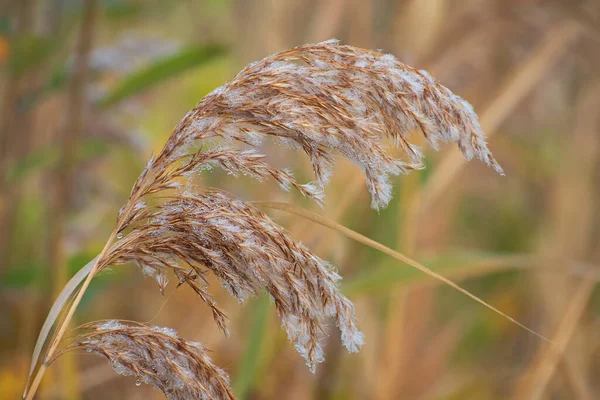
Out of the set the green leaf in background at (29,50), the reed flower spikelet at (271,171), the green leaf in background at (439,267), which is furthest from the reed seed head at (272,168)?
the green leaf in background at (29,50)

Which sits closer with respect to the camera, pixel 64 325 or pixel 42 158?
pixel 64 325

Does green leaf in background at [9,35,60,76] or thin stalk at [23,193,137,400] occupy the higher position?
thin stalk at [23,193,137,400]

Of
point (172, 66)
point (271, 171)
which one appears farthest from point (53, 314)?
point (172, 66)

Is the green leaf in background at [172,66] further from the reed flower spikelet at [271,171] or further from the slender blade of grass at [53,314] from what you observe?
the slender blade of grass at [53,314]

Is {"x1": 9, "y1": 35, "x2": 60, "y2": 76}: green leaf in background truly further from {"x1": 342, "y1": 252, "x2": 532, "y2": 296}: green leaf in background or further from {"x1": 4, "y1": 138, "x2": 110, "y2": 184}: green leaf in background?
{"x1": 342, "y1": 252, "x2": 532, "y2": 296}: green leaf in background

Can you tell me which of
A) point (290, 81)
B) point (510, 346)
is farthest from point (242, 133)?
point (510, 346)

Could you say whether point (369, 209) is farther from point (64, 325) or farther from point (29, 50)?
point (64, 325)

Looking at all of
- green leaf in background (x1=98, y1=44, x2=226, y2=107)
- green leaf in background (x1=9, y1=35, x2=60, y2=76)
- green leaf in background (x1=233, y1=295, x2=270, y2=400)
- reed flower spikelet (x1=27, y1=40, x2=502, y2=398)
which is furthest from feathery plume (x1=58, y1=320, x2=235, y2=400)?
green leaf in background (x1=9, y1=35, x2=60, y2=76)

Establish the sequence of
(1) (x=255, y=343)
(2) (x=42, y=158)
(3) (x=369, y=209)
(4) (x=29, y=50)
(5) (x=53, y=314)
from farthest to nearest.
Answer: (3) (x=369, y=209) → (2) (x=42, y=158) → (4) (x=29, y=50) → (1) (x=255, y=343) → (5) (x=53, y=314)
